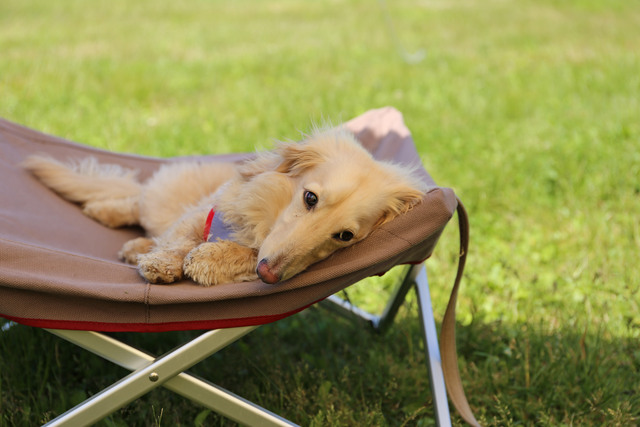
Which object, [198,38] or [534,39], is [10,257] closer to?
[198,38]

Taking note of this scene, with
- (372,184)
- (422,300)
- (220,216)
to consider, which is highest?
(372,184)

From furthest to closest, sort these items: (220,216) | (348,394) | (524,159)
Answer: (524,159), (348,394), (220,216)

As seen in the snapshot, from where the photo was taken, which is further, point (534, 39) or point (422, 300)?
point (534, 39)

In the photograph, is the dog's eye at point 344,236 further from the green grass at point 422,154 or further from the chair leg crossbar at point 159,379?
the green grass at point 422,154

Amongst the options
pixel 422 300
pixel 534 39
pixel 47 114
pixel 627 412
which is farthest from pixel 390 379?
pixel 534 39

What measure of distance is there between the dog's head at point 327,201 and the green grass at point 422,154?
32cm

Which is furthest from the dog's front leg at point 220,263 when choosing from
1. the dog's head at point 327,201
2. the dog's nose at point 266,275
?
the dog's nose at point 266,275

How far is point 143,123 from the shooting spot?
217 inches

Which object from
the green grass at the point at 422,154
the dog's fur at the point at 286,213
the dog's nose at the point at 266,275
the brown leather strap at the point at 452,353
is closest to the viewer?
the dog's nose at the point at 266,275

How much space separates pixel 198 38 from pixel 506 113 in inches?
199

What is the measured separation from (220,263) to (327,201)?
43 cm

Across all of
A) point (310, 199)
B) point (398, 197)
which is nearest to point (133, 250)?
point (310, 199)

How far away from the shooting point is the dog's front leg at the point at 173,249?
81.4 inches

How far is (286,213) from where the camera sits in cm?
211
